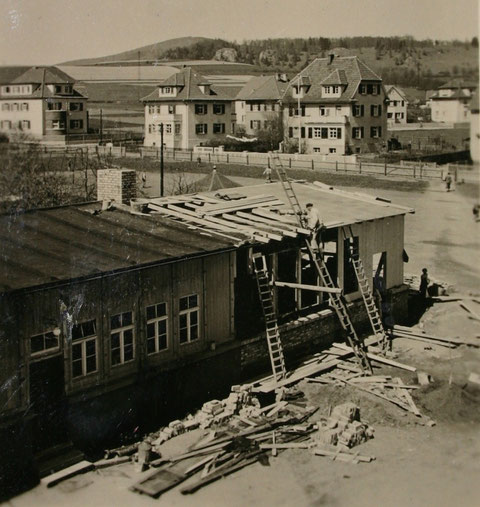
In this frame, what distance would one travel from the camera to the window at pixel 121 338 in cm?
1480

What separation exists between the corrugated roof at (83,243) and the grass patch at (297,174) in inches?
1389

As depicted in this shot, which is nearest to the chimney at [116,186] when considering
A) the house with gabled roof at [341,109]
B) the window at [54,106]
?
the house with gabled roof at [341,109]

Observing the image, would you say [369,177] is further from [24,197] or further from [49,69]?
[49,69]

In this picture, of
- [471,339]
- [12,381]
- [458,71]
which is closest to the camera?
[458,71]

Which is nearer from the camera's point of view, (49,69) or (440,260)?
(440,260)

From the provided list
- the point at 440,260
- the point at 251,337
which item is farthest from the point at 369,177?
the point at 251,337

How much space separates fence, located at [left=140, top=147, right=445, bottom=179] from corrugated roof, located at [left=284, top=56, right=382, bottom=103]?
414 inches

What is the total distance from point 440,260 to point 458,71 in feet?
73.2

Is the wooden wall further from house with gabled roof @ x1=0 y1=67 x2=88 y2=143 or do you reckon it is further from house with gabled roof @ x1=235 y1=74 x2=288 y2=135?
house with gabled roof @ x1=235 y1=74 x2=288 y2=135

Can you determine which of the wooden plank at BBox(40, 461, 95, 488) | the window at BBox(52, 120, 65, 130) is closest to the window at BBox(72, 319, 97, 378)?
the wooden plank at BBox(40, 461, 95, 488)

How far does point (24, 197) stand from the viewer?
3669cm

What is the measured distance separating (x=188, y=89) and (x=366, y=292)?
65862mm

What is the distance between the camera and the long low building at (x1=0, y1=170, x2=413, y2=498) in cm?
1346

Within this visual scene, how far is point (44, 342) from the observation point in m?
13.7
